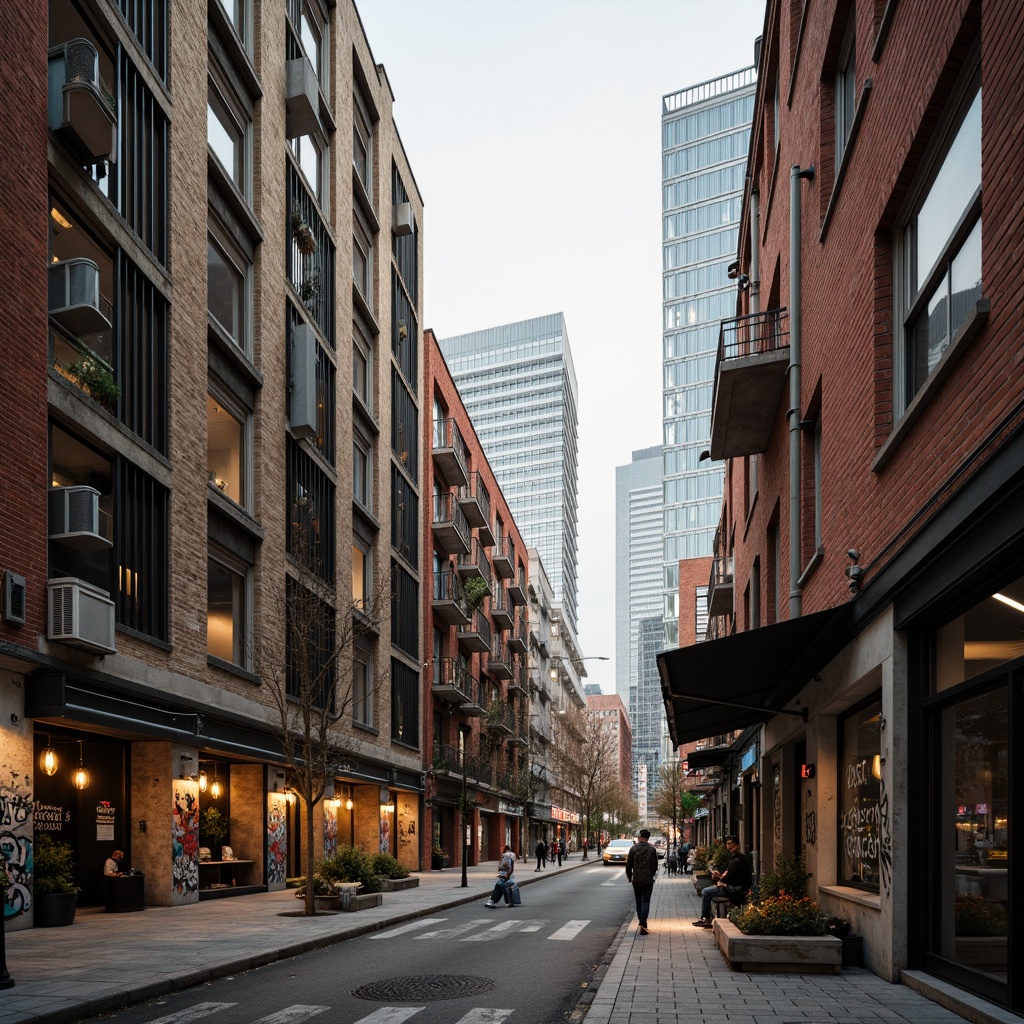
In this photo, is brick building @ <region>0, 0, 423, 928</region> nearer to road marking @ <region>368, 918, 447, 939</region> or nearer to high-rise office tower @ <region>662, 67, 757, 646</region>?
road marking @ <region>368, 918, 447, 939</region>

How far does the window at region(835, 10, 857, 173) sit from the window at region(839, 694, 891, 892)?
6692mm

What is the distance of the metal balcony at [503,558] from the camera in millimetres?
64250

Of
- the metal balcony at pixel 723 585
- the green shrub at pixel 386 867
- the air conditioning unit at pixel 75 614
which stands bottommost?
the green shrub at pixel 386 867

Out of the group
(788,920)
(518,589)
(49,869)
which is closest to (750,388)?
(788,920)

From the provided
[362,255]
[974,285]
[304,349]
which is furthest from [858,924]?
[362,255]

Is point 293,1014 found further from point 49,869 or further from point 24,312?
point 24,312

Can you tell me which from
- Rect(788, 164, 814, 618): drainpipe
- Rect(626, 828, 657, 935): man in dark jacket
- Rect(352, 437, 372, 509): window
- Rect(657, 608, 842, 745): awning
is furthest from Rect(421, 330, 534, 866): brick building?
Rect(788, 164, 814, 618): drainpipe

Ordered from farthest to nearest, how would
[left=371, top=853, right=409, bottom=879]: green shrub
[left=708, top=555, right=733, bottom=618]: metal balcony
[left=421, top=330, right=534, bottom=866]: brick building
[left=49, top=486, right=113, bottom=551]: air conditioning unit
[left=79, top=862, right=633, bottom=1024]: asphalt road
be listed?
[left=421, top=330, right=534, bottom=866]: brick building → [left=708, top=555, right=733, bottom=618]: metal balcony → [left=371, top=853, right=409, bottom=879]: green shrub → [left=49, top=486, right=113, bottom=551]: air conditioning unit → [left=79, top=862, right=633, bottom=1024]: asphalt road

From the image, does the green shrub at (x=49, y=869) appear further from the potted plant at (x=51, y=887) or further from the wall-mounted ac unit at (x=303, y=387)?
the wall-mounted ac unit at (x=303, y=387)

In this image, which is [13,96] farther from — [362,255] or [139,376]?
[362,255]

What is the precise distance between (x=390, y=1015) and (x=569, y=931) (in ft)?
30.9

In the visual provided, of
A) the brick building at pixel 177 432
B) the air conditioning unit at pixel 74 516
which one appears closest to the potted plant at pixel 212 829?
the brick building at pixel 177 432

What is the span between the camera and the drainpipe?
15.5 m

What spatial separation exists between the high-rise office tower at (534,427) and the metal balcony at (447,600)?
121 metres
